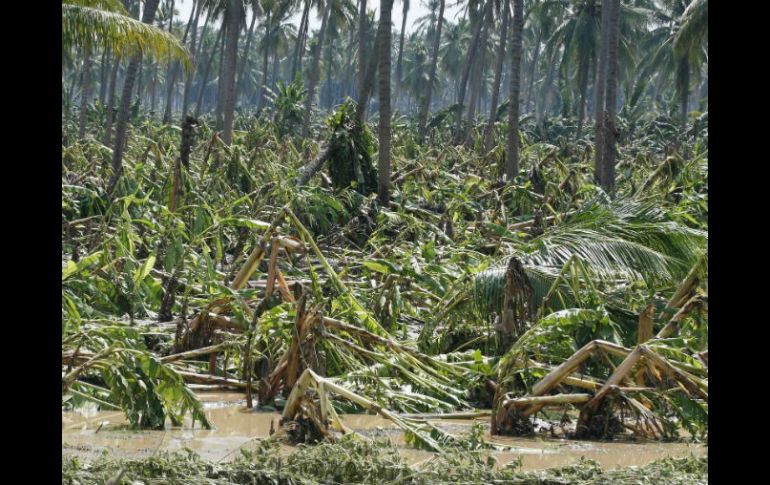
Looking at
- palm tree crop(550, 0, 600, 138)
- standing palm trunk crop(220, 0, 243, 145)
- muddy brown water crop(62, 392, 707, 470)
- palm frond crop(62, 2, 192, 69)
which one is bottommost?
muddy brown water crop(62, 392, 707, 470)

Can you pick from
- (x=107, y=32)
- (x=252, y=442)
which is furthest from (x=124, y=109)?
(x=252, y=442)

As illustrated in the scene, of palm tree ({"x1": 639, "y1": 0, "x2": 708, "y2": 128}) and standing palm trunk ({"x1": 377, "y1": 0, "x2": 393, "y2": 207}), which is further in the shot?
palm tree ({"x1": 639, "y1": 0, "x2": 708, "y2": 128})

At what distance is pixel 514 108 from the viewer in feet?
63.6

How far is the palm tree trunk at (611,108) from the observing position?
55.4 feet

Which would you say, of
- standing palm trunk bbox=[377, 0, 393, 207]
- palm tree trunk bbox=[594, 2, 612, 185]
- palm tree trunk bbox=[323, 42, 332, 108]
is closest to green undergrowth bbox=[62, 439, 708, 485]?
standing palm trunk bbox=[377, 0, 393, 207]

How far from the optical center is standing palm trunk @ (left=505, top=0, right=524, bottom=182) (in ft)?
60.6

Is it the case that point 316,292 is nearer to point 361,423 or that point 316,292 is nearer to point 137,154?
point 361,423

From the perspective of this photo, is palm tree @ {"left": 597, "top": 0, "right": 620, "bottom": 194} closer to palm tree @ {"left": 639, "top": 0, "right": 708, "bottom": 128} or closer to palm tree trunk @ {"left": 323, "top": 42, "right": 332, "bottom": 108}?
palm tree @ {"left": 639, "top": 0, "right": 708, "bottom": 128}

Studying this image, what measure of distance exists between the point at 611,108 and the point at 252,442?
532 inches

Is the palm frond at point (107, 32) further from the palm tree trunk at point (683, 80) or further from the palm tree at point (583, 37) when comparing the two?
the palm tree trunk at point (683, 80)

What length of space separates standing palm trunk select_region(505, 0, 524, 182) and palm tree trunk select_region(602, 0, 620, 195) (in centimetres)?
169

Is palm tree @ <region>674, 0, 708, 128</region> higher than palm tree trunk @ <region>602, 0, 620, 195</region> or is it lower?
higher
